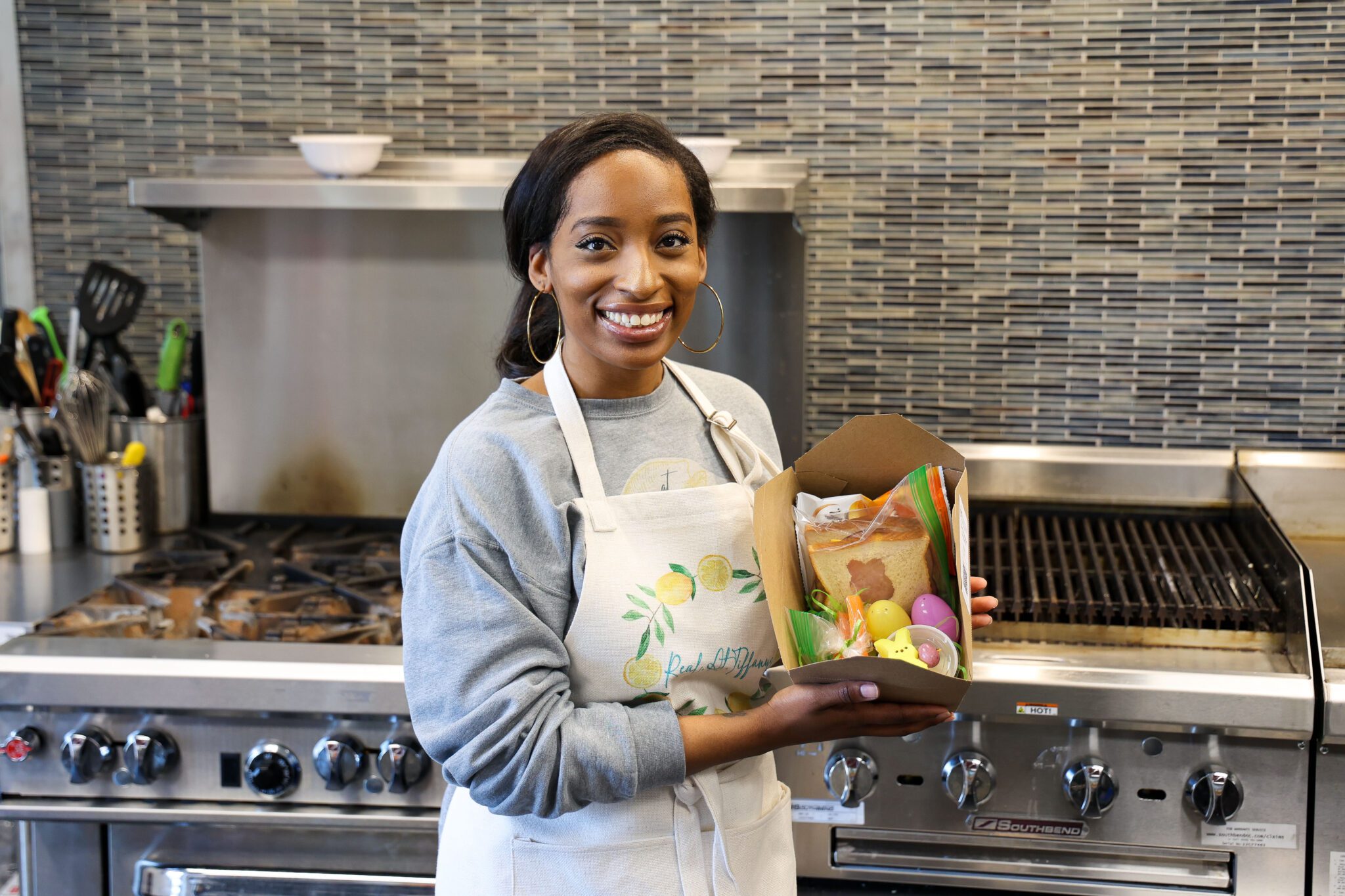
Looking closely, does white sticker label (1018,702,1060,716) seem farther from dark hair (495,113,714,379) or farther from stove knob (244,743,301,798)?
stove knob (244,743,301,798)

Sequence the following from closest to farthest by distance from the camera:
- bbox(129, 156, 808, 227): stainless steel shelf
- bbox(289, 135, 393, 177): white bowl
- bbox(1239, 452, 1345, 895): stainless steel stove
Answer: bbox(1239, 452, 1345, 895): stainless steel stove → bbox(129, 156, 808, 227): stainless steel shelf → bbox(289, 135, 393, 177): white bowl

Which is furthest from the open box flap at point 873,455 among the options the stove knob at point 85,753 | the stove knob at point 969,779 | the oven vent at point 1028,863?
the stove knob at point 85,753

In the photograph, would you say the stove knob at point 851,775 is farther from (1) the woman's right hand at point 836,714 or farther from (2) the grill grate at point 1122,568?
(1) the woman's right hand at point 836,714

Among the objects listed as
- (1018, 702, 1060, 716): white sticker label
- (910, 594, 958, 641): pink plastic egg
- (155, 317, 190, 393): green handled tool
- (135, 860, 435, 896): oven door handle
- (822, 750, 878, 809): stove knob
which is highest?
(155, 317, 190, 393): green handled tool

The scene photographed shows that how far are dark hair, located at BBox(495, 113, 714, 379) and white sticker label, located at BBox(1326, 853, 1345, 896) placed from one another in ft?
3.30

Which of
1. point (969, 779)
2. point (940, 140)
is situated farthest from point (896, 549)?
point (940, 140)

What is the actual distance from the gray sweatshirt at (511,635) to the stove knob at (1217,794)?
72cm

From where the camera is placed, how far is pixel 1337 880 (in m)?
1.38

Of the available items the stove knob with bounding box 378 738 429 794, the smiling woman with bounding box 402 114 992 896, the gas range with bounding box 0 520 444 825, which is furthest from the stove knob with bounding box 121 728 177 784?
the smiling woman with bounding box 402 114 992 896

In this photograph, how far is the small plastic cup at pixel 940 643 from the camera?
956 millimetres

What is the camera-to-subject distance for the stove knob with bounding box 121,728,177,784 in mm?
1438

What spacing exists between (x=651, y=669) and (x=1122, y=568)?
0.89 meters

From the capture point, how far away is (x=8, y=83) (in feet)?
6.98

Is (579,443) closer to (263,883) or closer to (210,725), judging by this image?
(210,725)
